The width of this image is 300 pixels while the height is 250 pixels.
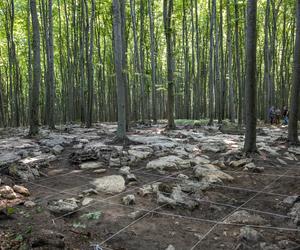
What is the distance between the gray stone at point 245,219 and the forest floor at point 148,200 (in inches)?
0.5

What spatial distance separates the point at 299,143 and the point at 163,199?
17.2ft

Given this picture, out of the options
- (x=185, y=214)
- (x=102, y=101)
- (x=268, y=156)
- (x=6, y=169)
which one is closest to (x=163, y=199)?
(x=185, y=214)

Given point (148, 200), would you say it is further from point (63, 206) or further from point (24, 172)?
point (24, 172)

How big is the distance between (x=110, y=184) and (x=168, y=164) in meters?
1.51

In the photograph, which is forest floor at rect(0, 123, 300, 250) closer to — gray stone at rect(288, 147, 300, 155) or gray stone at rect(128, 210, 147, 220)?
gray stone at rect(128, 210, 147, 220)

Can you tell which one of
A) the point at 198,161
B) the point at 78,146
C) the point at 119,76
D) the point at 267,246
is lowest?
the point at 267,246

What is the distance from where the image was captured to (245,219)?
3.44 metres

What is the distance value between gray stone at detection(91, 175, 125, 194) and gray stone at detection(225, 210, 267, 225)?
1.74 m

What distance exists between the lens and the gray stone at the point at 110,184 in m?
4.48

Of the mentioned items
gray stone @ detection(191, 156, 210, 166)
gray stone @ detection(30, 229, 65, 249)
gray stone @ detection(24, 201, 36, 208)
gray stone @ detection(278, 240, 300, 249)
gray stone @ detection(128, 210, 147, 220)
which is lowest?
gray stone @ detection(278, 240, 300, 249)

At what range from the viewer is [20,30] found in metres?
22.0

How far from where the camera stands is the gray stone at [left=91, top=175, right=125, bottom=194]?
448 cm

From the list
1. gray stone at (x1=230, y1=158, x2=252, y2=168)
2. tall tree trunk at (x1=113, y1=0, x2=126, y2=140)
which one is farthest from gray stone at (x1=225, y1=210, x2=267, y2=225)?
tall tree trunk at (x1=113, y1=0, x2=126, y2=140)

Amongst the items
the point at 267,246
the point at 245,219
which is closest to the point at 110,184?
the point at 245,219
